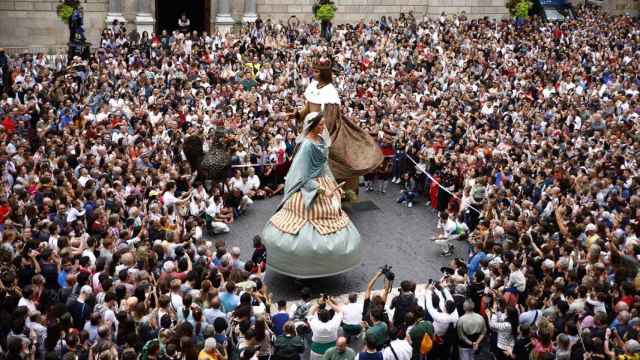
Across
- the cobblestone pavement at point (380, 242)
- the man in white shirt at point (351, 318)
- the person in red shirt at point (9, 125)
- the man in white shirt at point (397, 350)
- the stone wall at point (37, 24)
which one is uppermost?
the stone wall at point (37, 24)

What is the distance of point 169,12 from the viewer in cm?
3625

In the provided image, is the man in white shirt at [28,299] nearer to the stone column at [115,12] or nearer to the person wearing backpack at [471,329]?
the person wearing backpack at [471,329]

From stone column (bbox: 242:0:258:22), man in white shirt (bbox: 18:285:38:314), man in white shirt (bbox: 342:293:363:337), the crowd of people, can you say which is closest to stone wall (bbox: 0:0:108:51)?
the crowd of people

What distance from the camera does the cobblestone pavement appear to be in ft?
47.8

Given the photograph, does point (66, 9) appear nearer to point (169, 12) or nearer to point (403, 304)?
Result: point (169, 12)

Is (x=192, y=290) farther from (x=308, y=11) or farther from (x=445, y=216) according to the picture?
(x=308, y=11)

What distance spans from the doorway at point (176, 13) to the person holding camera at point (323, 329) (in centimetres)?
2634

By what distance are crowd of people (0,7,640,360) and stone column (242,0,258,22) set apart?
2928mm

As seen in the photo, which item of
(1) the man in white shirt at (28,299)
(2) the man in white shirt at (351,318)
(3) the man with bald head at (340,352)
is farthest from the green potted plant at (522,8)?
(1) the man in white shirt at (28,299)

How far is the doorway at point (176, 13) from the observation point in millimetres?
35656

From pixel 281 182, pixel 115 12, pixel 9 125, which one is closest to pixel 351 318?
pixel 281 182

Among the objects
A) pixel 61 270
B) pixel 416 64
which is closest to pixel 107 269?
pixel 61 270

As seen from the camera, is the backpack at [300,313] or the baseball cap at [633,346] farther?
the backpack at [300,313]

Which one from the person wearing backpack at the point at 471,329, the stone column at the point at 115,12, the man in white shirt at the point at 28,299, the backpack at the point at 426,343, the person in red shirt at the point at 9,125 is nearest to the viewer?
the man in white shirt at the point at 28,299
